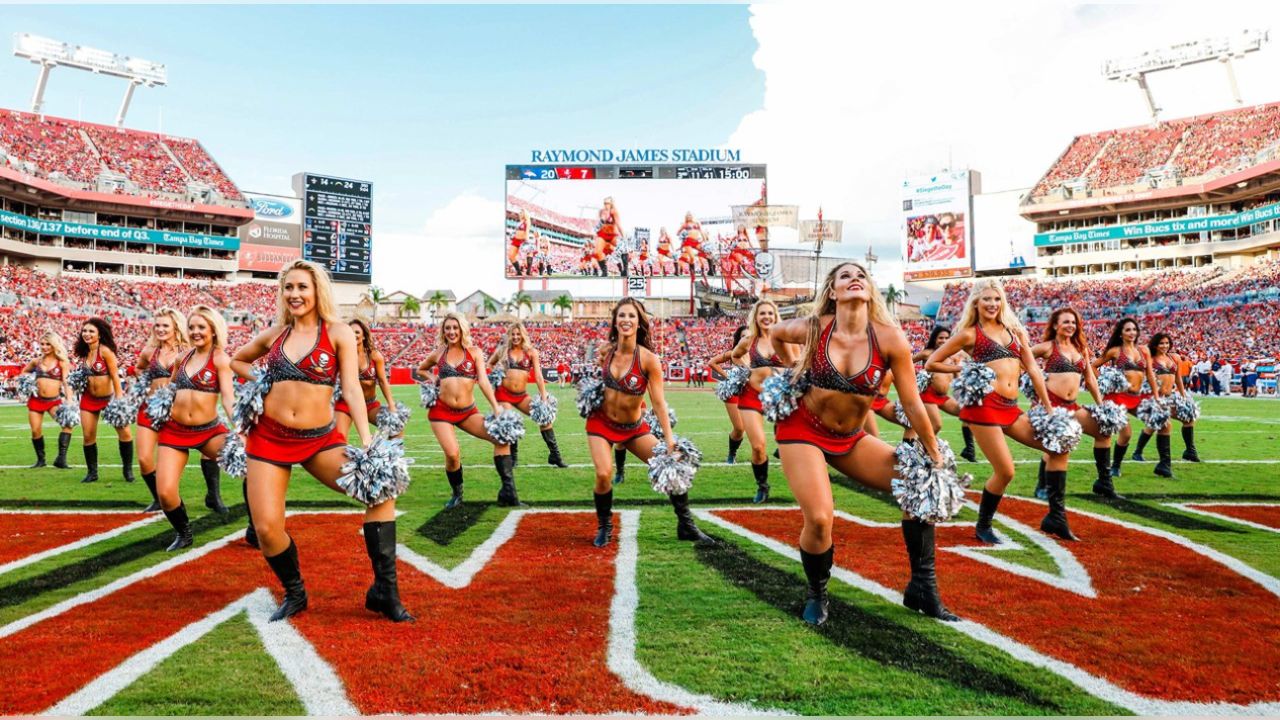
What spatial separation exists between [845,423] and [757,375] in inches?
182

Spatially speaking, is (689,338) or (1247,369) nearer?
(1247,369)

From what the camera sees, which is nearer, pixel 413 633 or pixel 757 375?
pixel 413 633

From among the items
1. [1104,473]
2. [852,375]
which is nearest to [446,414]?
[852,375]

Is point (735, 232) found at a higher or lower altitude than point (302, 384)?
higher

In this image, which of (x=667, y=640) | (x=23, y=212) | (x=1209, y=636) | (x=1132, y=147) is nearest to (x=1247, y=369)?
(x=1209, y=636)

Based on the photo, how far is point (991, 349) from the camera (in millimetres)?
6457

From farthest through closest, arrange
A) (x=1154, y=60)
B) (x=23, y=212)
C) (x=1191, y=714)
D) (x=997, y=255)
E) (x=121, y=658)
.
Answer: (x=997, y=255)
(x=1154, y=60)
(x=23, y=212)
(x=121, y=658)
(x=1191, y=714)

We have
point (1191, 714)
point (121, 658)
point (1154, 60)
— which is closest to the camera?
point (1191, 714)

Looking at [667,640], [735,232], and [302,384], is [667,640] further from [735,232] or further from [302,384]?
[735,232]

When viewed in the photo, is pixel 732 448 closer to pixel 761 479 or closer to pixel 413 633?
pixel 761 479

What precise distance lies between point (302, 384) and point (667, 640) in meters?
2.48

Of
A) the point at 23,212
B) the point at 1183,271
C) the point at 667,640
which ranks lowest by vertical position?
the point at 667,640

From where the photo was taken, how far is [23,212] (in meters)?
56.5

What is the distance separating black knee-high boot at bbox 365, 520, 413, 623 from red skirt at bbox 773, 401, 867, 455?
7.52ft
